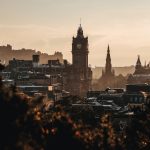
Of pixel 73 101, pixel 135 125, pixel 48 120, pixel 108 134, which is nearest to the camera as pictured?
pixel 48 120

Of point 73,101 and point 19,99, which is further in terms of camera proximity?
point 73,101

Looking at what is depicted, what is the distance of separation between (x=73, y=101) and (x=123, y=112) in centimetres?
2560

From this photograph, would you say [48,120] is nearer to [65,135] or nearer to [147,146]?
[65,135]

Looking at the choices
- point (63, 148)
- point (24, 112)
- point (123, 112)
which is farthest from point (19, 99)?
point (123, 112)

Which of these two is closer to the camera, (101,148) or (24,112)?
(24,112)

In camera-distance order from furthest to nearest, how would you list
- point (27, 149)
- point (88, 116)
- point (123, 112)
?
point (123, 112)
point (88, 116)
point (27, 149)

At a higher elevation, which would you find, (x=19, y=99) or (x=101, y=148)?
(x=19, y=99)

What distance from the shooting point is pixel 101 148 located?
7081cm

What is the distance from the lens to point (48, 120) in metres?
68.9

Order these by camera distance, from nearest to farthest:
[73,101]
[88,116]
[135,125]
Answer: [135,125] → [88,116] → [73,101]

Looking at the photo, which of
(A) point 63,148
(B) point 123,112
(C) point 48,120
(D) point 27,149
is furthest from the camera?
(B) point 123,112

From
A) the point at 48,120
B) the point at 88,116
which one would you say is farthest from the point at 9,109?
the point at 88,116

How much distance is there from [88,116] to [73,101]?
6304cm

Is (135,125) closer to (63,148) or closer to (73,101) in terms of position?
(63,148)
